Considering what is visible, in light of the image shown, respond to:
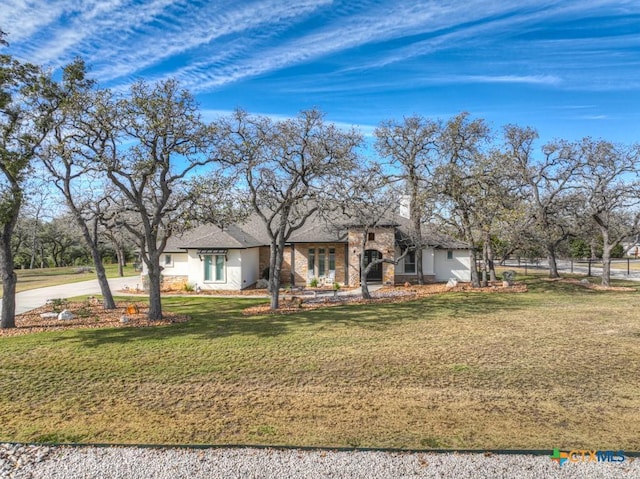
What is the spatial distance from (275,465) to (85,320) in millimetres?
12253

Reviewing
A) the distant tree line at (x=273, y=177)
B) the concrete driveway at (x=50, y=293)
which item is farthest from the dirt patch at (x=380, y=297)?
the concrete driveway at (x=50, y=293)

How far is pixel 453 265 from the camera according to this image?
87.9 feet

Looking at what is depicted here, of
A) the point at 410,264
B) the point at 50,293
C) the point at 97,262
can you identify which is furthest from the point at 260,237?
the point at 50,293

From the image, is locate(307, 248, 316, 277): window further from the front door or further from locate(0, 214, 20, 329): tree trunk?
locate(0, 214, 20, 329): tree trunk

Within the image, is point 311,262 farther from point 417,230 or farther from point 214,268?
point 417,230

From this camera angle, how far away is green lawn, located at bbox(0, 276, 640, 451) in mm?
5855

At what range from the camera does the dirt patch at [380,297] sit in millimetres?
17016

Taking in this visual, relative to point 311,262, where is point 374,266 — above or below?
below

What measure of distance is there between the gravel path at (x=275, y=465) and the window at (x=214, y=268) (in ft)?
59.7

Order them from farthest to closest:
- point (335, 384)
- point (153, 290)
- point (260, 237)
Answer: point (260, 237)
point (153, 290)
point (335, 384)

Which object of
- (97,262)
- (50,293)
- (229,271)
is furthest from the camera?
(229,271)

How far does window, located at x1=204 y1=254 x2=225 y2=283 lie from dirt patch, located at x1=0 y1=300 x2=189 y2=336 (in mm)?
6485

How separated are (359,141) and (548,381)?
1113 cm

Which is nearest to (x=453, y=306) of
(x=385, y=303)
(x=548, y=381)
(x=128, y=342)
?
(x=385, y=303)
